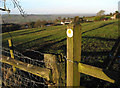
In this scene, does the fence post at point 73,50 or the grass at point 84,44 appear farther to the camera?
the grass at point 84,44

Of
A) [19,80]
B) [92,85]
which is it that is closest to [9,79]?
[19,80]

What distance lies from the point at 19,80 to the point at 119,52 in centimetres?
342

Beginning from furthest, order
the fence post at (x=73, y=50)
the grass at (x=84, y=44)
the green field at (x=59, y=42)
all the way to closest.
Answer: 1. the green field at (x=59, y=42)
2. the grass at (x=84, y=44)
3. the fence post at (x=73, y=50)

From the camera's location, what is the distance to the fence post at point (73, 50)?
151cm

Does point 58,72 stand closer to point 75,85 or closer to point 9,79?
point 75,85

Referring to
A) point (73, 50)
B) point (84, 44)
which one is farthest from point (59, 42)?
point (73, 50)

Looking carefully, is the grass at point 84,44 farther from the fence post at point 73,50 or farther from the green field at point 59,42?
the fence post at point 73,50

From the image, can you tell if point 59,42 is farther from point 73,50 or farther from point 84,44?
point 73,50

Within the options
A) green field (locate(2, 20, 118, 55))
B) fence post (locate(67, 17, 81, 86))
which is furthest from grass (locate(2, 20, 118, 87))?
fence post (locate(67, 17, 81, 86))

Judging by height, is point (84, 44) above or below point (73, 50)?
below

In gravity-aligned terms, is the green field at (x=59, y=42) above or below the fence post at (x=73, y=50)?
below

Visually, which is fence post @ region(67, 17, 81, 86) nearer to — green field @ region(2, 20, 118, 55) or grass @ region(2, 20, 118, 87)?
grass @ region(2, 20, 118, 87)

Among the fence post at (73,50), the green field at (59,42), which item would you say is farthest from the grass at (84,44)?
the fence post at (73,50)

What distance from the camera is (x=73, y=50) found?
1.57 metres
